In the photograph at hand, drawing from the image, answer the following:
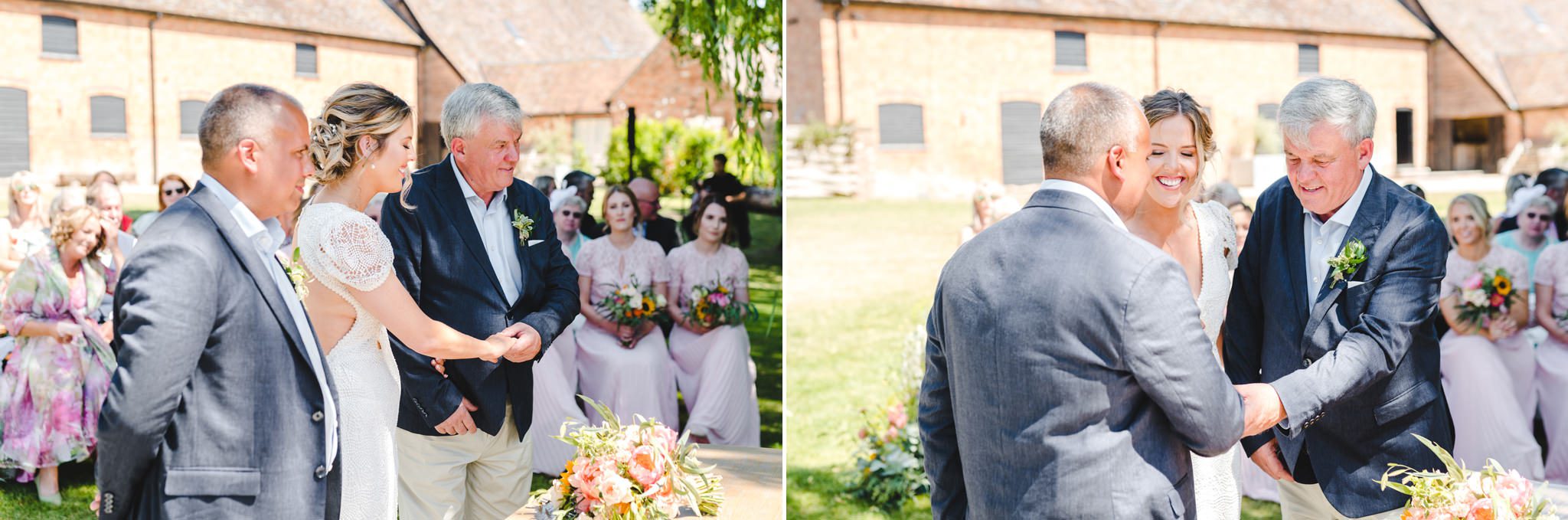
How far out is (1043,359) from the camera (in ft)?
6.73

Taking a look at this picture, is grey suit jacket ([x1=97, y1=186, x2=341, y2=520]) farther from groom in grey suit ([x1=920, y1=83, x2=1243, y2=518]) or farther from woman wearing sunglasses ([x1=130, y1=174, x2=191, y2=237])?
woman wearing sunglasses ([x1=130, y1=174, x2=191, y2=237])

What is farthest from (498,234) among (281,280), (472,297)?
(281,280)

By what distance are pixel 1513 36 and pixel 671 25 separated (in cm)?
1549

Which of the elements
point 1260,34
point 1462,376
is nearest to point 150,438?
point 1462,376

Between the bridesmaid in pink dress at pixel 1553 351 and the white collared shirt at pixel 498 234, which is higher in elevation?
the white collared shirt at pixel 498 234

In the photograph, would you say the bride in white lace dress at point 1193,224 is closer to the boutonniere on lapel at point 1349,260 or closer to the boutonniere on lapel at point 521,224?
the boutonniere on lapel at point 1349,260

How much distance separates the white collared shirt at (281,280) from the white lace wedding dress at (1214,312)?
2.22 meters

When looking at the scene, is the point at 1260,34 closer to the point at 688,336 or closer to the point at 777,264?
the point at 777,264

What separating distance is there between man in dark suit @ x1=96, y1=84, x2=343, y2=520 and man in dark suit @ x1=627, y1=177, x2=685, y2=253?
5628mm

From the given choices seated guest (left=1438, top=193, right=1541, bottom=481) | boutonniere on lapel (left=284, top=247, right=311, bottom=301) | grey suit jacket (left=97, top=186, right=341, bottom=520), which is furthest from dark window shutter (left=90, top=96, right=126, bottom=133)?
seated guest (left=1438, top=193, right=1541, bottom=481)

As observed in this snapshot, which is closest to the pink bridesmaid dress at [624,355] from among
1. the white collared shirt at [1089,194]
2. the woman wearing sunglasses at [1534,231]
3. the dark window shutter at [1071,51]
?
the white collared shirt at [1089,194]

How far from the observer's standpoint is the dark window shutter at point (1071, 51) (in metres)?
22.0

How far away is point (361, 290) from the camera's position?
2.82 metres

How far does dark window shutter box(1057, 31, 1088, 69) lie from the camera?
22.0 metres
